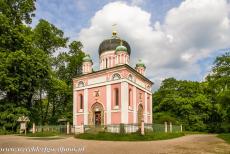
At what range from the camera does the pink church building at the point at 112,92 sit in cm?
2830

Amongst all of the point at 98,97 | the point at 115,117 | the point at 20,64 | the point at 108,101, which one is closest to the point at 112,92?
the point at 108,101

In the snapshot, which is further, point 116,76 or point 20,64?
point 116,76

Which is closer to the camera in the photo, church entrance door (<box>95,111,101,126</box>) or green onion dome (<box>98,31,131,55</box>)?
church entrance door (<box>95,111,101,126</box>)

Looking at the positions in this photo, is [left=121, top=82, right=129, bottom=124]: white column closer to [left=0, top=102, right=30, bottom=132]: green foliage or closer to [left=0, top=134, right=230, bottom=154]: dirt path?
[left=0, top=102, right=30, bottom=132]: green foliage

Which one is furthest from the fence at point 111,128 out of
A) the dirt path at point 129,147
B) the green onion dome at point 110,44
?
the green onion dome at point 110,44

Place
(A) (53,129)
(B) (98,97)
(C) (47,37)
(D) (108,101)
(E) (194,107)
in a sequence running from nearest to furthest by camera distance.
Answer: (D) (108,101) < (A) (53,129) < (B) (98,97) < (C) (47,37) < (E) (194,107)

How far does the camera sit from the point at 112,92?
95.5 ft

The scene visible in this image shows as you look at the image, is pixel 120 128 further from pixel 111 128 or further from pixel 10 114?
pixel 10 114

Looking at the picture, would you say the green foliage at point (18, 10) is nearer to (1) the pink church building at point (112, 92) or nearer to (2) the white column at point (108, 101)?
(1) the pink church building at point (112, 92)

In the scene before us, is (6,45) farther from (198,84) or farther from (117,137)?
(198,84)

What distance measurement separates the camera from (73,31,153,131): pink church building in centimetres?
2830

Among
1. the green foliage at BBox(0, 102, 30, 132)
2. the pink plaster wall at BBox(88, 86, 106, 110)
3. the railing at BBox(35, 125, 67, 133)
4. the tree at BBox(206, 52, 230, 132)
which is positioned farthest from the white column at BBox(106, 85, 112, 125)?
the tree at BBox(206, 52, 230, 132)

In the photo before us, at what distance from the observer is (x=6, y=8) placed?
96.2ft

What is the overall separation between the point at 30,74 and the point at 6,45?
159 inches
